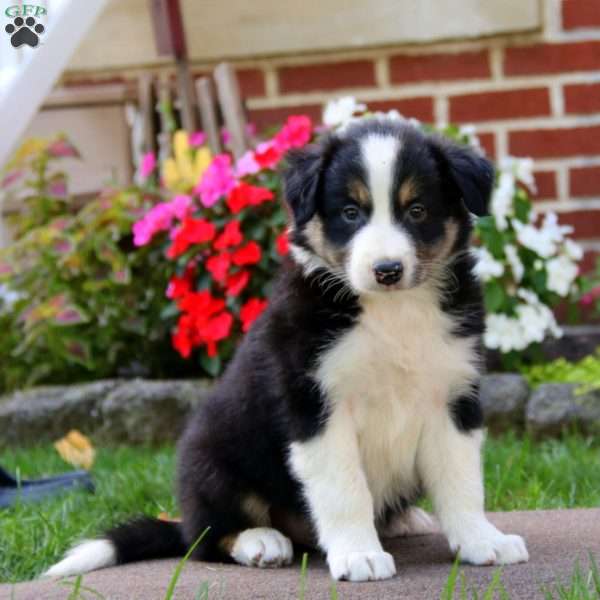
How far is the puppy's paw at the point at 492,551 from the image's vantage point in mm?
3041

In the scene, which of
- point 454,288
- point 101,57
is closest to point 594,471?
point 454,288

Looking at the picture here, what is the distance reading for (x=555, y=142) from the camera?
20.6 ft

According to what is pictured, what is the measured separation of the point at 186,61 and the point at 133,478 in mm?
2860

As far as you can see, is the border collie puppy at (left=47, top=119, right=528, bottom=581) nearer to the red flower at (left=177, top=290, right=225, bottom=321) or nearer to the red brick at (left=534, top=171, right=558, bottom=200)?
the red flower at (left=177, top=290, right=225, bottom=321)

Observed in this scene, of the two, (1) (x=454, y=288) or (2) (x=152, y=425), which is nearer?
(1) (x=454, y=288)

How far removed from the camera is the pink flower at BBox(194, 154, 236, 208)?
18.1 feet

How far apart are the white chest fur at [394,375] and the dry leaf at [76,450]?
2.23 metres

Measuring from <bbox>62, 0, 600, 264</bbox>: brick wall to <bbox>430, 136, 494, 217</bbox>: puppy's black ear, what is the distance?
3185 mm

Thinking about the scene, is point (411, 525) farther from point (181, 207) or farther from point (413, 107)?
point (413, 107)

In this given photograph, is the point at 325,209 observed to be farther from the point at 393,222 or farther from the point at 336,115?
the point at 336,115

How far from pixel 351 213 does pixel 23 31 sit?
9.54ft

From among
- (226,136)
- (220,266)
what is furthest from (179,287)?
(226,136)

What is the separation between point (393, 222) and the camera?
302 centimetres

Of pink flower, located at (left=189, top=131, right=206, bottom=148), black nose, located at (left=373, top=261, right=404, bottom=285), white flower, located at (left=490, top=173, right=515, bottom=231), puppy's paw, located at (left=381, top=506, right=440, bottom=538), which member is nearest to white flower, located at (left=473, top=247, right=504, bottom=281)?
white flower, located at (left=490, top=173, right=515, bottom=231)
